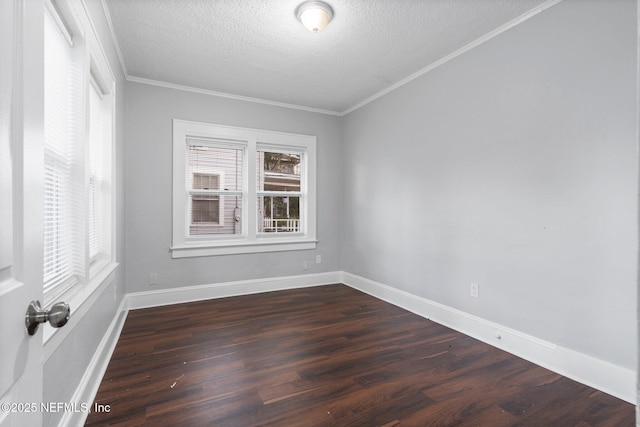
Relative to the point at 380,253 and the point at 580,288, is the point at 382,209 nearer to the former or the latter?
the point at 380,253

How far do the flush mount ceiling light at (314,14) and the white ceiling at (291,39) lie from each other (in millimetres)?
59

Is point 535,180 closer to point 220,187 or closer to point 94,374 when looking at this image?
point 94,374

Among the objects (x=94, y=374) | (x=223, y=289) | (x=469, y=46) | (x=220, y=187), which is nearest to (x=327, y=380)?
(x=94, y=374)

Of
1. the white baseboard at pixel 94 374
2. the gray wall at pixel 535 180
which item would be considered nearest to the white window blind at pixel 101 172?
the white baseboard at pixel 94 374

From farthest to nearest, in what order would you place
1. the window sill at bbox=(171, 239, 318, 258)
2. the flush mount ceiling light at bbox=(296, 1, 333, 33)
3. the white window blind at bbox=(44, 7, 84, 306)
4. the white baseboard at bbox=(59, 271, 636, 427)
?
the window sill at bbox=(171, 239, 318, 258), the flush mount ceiling light at bbox=(296, 1, 333, 33), the white baseboard at bbox=(59, 271, 636, 427), the white window blind at bbox=(44, 7, 84, 306)

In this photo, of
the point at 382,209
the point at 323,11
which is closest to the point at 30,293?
the point at 323,11

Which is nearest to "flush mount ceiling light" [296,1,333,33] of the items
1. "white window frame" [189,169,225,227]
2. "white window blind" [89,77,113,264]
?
"white window blind" [89,77,113,264]

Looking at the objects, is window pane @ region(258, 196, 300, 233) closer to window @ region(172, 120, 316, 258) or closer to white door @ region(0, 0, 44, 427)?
window @ region(172, 120, 316, 258)

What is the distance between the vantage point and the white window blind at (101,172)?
234cm

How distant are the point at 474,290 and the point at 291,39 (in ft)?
8.75

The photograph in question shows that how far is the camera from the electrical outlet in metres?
2.67

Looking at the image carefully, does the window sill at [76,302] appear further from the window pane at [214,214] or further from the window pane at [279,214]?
the window pane at [279,214]

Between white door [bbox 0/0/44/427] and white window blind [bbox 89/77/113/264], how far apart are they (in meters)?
1.87

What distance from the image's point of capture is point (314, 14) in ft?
7.20
